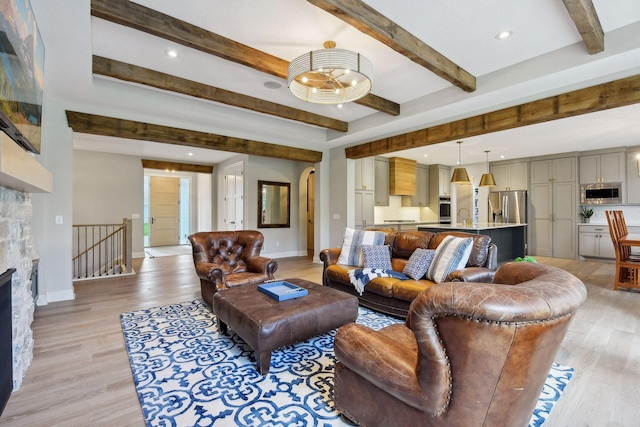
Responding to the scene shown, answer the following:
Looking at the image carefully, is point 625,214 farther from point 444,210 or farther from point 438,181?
point 438,181

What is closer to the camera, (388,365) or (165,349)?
(388,365)

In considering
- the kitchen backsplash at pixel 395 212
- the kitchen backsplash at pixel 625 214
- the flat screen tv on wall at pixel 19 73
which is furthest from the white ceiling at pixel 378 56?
the kitchen backsplash at pixel 395 212

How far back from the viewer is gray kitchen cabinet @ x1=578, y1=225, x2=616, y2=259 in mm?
6492

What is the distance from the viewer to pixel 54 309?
Answer: 354cm

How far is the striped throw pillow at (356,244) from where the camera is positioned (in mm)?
3835

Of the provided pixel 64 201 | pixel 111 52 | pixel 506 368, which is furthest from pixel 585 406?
pixel 64 201

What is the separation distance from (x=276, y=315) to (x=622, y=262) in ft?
16.4

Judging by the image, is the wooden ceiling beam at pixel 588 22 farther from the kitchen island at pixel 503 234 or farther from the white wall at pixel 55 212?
the white wall at pixel 55 212

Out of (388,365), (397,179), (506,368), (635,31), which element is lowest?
(388,365)

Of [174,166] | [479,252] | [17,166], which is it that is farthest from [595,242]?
[174,166]

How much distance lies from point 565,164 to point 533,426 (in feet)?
24.8

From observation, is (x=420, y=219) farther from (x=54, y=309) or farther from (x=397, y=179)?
(x=54, y=309)

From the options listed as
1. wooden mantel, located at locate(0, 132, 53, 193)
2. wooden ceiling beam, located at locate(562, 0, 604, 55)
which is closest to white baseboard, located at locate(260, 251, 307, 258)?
wooden mantel, located at locate(0, 132, 53, 193)

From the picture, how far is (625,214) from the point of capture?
22.1ft
